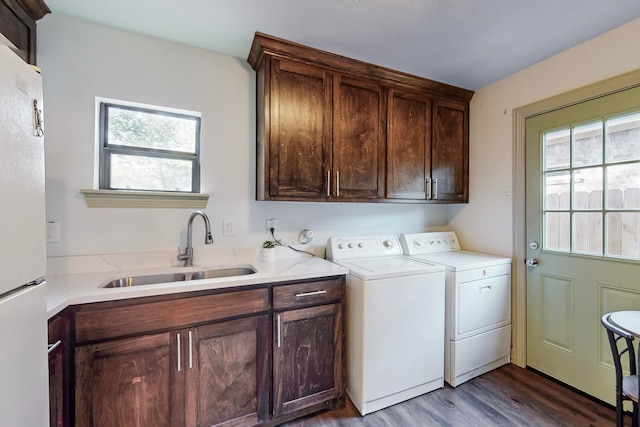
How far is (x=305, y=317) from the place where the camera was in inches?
63.6

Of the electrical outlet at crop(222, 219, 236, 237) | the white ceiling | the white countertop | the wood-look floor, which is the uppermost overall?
the white ceiling

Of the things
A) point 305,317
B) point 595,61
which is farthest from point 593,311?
point 305,317

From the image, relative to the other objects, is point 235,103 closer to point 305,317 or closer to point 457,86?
point 305,317

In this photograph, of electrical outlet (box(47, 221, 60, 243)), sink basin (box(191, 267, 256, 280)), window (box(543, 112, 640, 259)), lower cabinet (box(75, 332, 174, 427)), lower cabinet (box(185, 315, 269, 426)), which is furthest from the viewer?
sink basin (box(191, 267, 256, 280))

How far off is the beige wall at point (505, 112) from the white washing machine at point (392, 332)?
3.14 feet

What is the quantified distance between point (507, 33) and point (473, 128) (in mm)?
973

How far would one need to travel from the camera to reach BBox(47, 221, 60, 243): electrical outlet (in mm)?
1529

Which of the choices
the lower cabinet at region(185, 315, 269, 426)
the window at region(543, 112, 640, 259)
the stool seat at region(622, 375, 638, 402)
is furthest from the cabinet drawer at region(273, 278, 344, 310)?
the window at region(543, 112, 640, 259)

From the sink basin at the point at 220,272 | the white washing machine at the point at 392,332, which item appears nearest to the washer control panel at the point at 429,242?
the white washing machine at the point at 392,332

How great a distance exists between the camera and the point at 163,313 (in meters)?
1.30

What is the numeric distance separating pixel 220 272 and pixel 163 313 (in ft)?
1.86

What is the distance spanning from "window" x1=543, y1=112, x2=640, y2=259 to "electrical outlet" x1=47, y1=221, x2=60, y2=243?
10.9ft

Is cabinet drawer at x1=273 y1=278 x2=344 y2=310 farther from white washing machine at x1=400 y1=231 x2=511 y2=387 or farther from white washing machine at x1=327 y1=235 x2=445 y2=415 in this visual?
white washing machine at x1=400 y1=231 x2=511 y2=387

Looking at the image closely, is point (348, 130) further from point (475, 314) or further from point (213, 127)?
point (475, 314)
